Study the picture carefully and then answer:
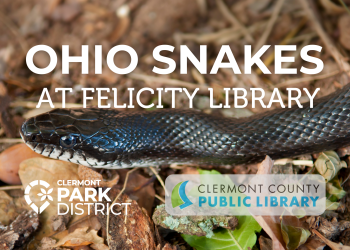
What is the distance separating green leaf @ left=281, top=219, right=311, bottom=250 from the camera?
3004 mm

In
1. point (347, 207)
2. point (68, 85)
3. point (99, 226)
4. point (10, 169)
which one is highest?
point (68, 85)

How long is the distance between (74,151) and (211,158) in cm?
162

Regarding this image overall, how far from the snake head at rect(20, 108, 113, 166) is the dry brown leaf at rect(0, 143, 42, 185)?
8.4 inches

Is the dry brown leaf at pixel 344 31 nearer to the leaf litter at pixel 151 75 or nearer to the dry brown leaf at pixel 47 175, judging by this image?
the leaf litter at pixel 151 75

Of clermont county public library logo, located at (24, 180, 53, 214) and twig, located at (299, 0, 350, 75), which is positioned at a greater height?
twig, located at (299, 0, 350, 75)

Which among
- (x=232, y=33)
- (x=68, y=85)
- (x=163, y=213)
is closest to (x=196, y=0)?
(x=232, y=33)

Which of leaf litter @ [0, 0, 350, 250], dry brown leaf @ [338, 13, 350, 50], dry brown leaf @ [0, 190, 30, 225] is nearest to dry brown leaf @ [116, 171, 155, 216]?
leaf litter @ [0, 0, 350, 250]

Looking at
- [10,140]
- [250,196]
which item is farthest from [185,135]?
[10,140]

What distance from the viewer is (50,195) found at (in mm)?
3641

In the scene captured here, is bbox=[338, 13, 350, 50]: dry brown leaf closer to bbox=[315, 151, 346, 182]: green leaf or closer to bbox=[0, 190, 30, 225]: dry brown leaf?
bbox=[315, 151, 346, 182]: green leaf

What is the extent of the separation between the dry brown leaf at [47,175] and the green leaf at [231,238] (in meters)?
1.31

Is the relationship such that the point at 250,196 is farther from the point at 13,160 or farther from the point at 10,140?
the point at 10,140

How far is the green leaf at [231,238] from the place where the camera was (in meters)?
3.13

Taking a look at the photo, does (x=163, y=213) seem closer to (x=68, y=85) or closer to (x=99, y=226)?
(x=99, y=226)
